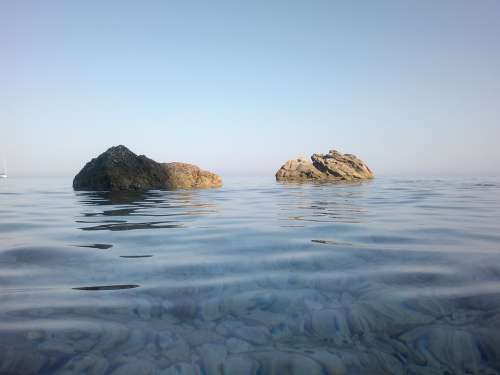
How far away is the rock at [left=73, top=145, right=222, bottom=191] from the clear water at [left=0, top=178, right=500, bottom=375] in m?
7.21

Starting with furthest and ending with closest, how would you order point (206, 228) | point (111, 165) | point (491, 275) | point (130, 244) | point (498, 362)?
point (111, 165), point (206, 228), point (130, 244), point (491, 275), point (498, 362)

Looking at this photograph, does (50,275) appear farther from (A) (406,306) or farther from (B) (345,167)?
(B) (345,167)

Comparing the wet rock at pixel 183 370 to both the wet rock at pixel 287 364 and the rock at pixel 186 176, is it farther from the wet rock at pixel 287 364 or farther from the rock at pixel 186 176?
the rock at pixel 186 176

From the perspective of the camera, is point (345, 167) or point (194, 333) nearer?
point (194, 333)

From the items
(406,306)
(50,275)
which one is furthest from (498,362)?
(50,275)

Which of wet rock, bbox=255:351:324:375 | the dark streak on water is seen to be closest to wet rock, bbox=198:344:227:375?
wet rock, bbox=255:351:324:375

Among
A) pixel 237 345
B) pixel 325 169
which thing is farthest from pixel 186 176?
pixel 325 169

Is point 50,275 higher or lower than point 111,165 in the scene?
lower

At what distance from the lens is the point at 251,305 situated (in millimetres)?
1533

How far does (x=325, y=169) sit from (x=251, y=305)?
2280 cm

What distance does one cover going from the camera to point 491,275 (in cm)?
191

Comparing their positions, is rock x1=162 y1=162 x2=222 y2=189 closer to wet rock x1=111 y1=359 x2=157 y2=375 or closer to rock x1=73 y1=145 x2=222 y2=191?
rock x1=73 y1=145 x2=222 y2=191

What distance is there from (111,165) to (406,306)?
395 inches

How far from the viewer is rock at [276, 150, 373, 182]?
2302 centimetres
